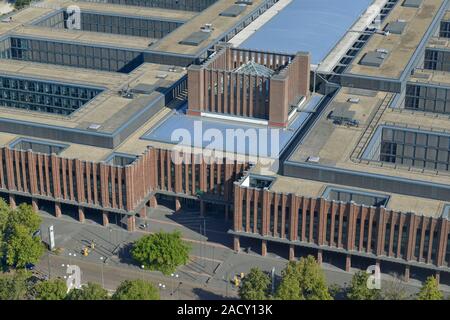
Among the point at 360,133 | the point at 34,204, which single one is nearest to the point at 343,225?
the point at 360,133

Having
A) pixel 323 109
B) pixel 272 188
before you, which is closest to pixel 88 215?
pixel 272 188

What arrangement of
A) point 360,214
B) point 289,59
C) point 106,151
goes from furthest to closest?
point 289,59
point 106,151
point 360,214

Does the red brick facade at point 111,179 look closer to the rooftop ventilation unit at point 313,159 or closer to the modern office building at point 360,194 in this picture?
the modern office building at point 360,194

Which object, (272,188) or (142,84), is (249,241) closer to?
(272,188)

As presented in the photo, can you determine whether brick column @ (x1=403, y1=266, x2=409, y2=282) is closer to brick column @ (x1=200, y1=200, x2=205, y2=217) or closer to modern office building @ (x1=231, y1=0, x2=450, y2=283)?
modern office building @ (x1=231, y1=0, x2=450, y2=283)

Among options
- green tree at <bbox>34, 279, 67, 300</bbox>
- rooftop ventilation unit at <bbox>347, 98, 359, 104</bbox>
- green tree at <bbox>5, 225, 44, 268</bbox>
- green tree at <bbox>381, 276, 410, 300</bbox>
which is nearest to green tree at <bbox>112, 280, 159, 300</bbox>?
green tree at <bbox>34, 279, 67, 300</bbox>

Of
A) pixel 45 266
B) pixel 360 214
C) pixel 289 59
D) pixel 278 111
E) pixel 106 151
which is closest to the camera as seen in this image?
pixel 360 214
